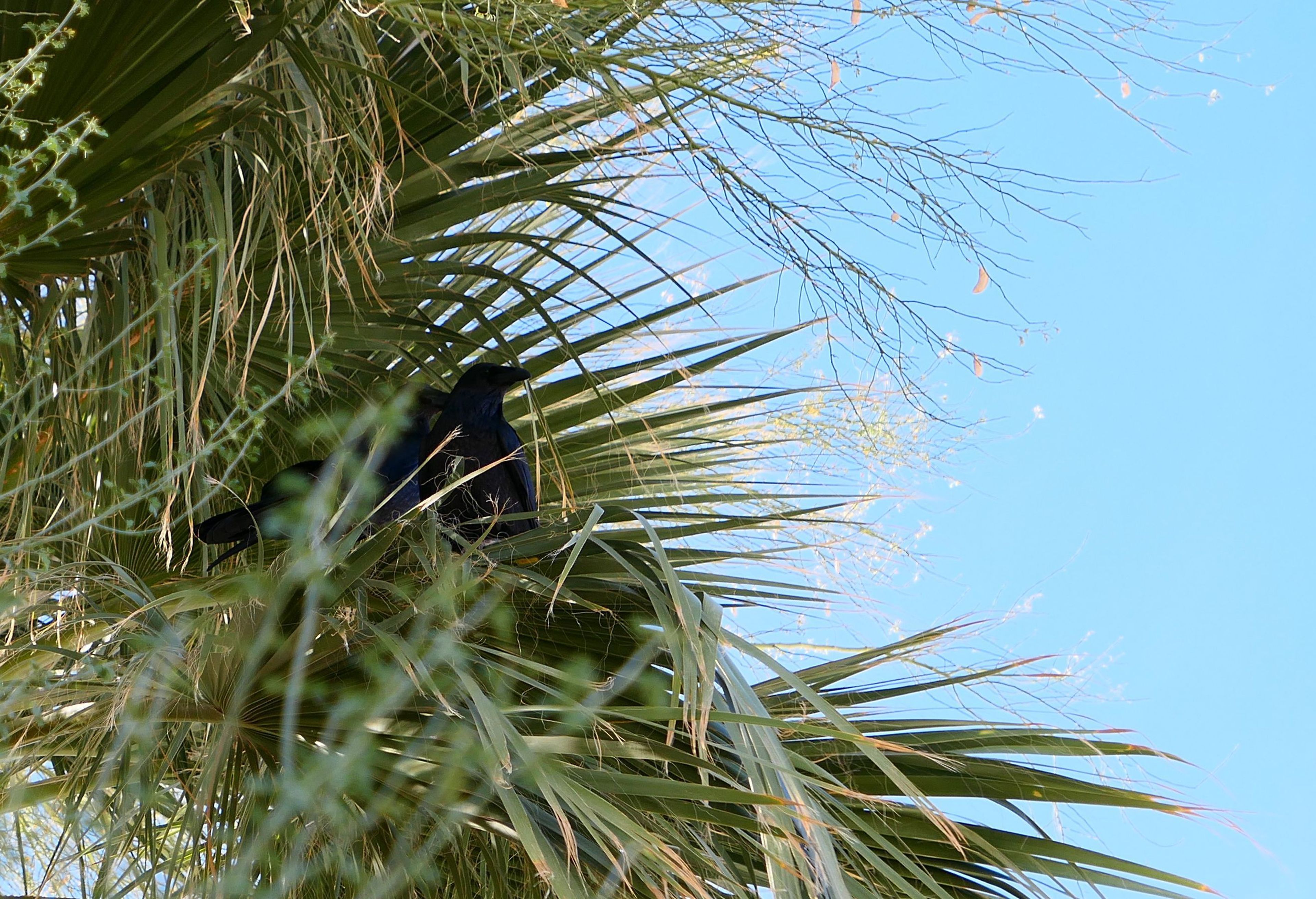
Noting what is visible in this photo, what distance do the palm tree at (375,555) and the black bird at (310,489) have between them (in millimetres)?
70

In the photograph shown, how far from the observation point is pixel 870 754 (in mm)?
1190

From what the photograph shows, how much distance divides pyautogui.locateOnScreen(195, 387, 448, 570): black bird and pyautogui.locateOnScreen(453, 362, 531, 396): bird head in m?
0.09

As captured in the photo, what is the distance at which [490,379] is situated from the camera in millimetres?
2141

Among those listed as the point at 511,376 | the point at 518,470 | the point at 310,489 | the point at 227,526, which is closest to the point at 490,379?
the point at 511,376

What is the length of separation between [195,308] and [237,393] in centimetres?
27

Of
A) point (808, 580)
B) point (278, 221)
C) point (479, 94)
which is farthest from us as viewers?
point (808, 580)

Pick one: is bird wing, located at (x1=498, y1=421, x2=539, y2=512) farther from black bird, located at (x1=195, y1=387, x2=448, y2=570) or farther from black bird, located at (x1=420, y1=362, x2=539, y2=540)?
black bird, located at (x1=195, y1=387, x2=448, y2=570)

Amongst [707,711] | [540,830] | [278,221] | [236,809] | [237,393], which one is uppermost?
[278,221]

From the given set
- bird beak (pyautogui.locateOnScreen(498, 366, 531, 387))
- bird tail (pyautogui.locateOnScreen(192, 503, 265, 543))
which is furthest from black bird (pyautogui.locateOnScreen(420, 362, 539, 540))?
bird tail (pyautogui.locateOnScreen(192, 503, 265, 543))

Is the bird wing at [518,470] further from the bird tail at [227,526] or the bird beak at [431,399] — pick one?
the bird tail at [227,526]

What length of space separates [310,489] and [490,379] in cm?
39

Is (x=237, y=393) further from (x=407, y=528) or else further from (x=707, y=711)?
(x=707, y=711)

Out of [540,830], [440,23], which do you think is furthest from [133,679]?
[440,23]

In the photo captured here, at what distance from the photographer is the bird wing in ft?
6.94
